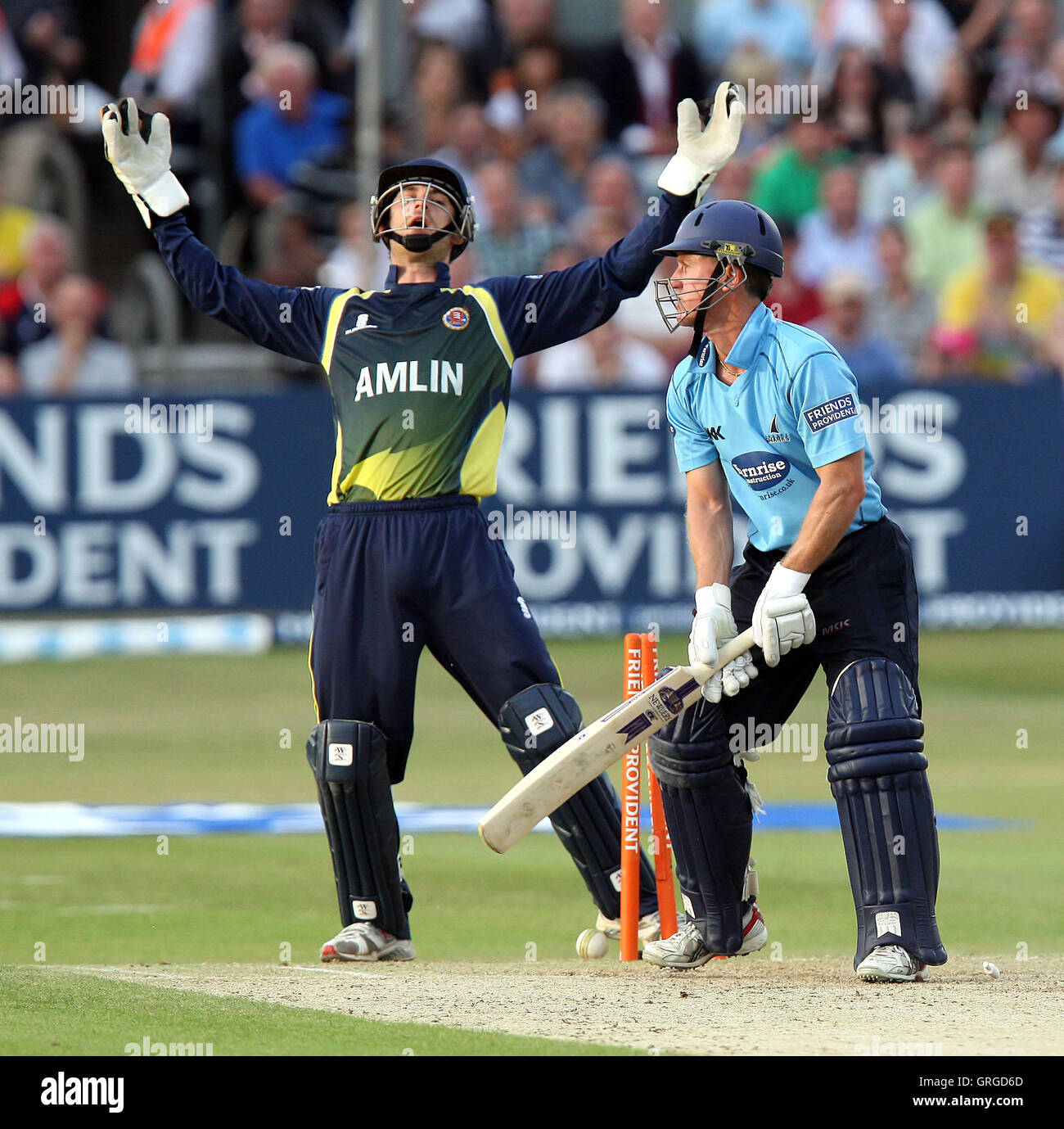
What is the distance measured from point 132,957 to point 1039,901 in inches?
144

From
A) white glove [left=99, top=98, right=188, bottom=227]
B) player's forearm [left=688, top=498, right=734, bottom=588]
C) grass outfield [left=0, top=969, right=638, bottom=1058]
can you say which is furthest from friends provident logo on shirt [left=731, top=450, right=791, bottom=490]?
white glove [left=99, top=98, right=188, bottom=227]

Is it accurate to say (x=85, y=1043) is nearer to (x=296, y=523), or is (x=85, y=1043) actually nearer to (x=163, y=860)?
(x=163, y=860)

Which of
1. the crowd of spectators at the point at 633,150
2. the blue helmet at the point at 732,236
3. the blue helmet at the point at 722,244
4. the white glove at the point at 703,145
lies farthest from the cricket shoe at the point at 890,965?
the crowd of spectators at the point at 633,150

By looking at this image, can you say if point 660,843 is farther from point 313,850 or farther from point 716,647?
point 313,850

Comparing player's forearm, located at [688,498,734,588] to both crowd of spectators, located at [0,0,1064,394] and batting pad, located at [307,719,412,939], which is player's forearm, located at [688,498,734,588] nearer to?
batting pad, located at [307,719,412,939]

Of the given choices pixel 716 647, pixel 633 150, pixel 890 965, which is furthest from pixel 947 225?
pixel 890 965

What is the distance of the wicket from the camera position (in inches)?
256

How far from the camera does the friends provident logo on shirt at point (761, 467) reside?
6.09 meters

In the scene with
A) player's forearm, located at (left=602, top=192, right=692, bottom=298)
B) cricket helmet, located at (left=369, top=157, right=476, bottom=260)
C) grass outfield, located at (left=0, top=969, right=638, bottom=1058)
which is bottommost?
grass outfield, located at (left=0, top=969, right=638, bottom=1058)

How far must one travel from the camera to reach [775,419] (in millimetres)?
6051

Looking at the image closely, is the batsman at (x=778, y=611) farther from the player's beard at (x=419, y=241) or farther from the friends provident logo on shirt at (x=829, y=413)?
the player's beard at (x=419, y=241)

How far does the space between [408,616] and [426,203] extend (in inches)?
55.5

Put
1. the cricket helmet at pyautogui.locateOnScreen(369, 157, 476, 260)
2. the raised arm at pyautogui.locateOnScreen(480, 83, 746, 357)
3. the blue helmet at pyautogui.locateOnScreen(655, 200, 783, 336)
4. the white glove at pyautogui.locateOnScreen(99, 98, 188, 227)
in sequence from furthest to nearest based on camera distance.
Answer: the white glove at pyautogui.locateOnScreen(99, 98, 188, 227) → the cricket helmet at pyautogui.locateOnScreen(369, 157, 476, 260) → the raised arm at pyautogui.locateOnScreen(480, 83, 746, 357) → the blue helmet at pyautogui.locateOnScreen(655, 200, 783, 336)

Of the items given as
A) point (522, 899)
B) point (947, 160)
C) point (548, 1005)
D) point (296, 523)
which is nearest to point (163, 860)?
point (522, 899)
